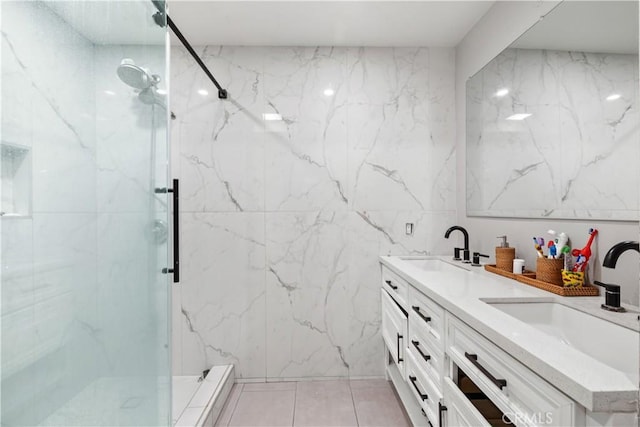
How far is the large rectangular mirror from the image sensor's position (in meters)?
1.16

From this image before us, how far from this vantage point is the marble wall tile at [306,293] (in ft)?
7.95

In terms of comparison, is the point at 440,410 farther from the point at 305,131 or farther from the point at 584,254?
the point at 305,131

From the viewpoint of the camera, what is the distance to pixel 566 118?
1417 mm

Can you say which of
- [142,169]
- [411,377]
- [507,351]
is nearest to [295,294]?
[411,377]

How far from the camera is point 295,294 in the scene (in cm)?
243

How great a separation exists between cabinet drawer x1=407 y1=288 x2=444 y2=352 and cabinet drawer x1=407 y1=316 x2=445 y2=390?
0.6 inches

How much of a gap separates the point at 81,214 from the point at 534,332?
124 cm

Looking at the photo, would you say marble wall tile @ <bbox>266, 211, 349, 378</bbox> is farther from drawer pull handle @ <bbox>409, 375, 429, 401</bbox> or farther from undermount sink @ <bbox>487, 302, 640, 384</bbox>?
undermount sink @ <bbox>487, 302, 640, 384</bbox>

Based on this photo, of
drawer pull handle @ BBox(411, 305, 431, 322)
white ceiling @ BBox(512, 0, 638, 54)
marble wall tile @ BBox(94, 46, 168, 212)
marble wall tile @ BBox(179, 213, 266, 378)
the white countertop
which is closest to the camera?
the white countertop

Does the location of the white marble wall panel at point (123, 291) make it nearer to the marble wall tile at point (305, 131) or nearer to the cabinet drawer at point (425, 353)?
the cabinet drawer at point (425, 353)

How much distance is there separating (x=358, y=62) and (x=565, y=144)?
4.95 feet

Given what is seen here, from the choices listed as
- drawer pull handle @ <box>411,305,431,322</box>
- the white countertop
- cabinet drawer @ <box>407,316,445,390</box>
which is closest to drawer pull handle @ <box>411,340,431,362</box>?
cabinet drawer @ <box>407,316,445,390</box>

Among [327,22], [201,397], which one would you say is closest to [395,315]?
[201,397]

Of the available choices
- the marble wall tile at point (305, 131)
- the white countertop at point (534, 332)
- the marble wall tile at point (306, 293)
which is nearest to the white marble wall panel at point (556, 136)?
the white countertop at point (534, 332)
